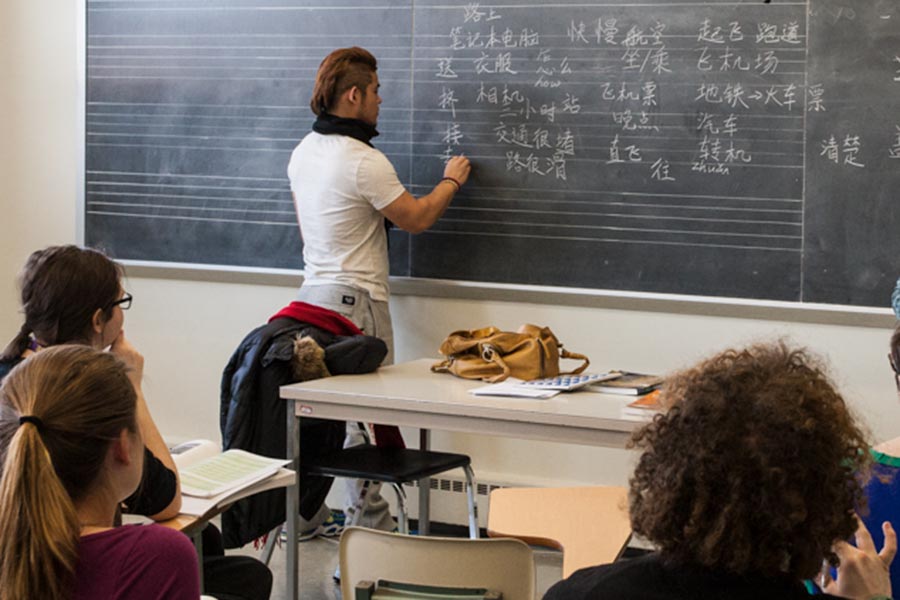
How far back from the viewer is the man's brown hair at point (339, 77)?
3.97m

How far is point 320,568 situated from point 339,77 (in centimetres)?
168

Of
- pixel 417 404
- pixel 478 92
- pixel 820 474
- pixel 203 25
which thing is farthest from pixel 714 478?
pixel 203 25

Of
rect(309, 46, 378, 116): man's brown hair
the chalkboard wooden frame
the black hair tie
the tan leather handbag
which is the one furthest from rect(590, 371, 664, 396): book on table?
the black hair tie

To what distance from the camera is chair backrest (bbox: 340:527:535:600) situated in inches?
78.6

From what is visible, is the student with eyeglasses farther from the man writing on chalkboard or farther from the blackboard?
the blackboard

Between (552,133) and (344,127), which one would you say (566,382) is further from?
(344,127)

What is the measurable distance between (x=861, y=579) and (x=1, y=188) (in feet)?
14.5

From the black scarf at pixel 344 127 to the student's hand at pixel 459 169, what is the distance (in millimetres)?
311

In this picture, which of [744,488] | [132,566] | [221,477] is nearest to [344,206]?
[221,477]

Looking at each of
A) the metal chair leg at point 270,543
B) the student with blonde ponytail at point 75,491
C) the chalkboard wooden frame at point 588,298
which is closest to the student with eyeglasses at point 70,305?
the student with blonde ponytail at point 75,491

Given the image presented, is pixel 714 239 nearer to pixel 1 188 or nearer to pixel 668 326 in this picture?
pixel 668 326

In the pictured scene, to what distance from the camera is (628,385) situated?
10.7ft

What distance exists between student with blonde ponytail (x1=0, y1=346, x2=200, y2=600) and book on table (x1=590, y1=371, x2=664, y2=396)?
1.76m

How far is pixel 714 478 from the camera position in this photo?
125cm
